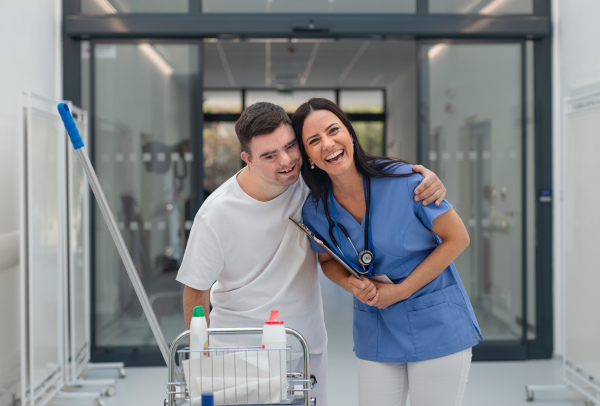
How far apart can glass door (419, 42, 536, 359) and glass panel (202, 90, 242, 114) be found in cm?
636

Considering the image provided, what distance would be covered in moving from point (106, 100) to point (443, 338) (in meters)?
3.47

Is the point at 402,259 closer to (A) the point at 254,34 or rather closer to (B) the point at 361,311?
(B) the point at 361,311

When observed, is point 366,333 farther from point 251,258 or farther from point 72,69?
point 72,69

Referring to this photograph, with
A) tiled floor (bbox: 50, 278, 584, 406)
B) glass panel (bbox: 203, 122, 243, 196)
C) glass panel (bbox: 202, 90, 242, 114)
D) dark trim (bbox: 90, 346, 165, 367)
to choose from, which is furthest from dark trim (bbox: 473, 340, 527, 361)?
glass panel (bbox: 202, 90, 242, 114)

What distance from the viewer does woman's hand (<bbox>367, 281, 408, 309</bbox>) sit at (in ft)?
5.74

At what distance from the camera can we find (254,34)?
4379 millimetres

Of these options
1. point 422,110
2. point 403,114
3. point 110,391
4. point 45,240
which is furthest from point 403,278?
point 403,114

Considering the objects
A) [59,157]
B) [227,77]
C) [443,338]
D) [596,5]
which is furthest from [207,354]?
[227,77]

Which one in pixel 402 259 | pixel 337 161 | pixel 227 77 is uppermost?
pixel 227 77

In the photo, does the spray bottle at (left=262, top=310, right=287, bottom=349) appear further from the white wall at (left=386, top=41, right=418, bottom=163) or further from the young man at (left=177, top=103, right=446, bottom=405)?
the white wall at (left=386, top=41, right=418, bottom=163)

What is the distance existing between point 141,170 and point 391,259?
10.1 ft

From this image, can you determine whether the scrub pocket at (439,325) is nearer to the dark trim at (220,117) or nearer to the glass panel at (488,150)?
the glass panel at (488,150)

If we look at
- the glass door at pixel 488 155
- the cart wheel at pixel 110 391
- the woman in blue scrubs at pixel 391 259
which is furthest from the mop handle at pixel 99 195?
the glass door at pixel 488 155

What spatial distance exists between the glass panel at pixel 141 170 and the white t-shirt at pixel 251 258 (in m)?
2.65
